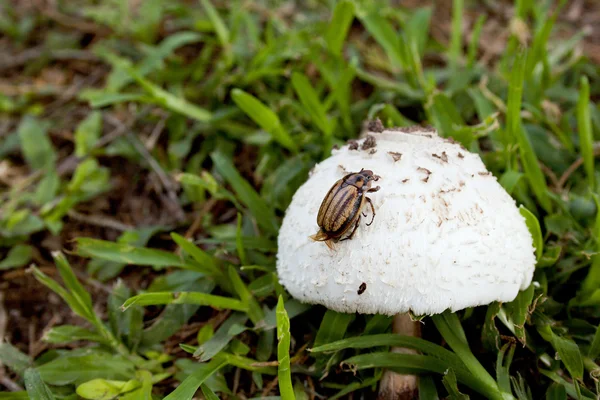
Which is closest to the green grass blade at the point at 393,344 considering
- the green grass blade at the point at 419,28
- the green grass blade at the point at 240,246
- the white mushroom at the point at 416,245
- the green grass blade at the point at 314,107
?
the white mushroom at the point at 416,245

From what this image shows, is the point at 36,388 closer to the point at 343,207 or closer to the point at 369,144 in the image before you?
the point at 343,207

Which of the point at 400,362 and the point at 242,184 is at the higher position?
the point at 242,184

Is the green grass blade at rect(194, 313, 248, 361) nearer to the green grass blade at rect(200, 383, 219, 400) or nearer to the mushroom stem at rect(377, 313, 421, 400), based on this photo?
the green grass blade at rect(200, 383, 219, 400)

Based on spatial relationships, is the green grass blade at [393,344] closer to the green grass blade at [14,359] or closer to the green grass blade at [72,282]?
the green grass blade at [72,282]

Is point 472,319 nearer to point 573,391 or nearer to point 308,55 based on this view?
point 573,391

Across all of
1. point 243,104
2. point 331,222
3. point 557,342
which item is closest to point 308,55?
point 243,104

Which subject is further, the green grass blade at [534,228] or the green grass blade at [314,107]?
the green grass blade at [314,107]

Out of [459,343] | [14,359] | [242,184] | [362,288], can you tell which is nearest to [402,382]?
[459,343]
